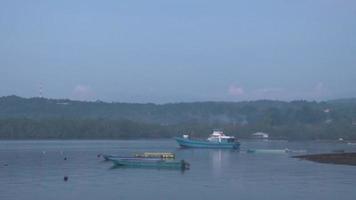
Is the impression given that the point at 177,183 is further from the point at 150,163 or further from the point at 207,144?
the point at 207,144

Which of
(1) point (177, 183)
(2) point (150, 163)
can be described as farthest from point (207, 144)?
(1) point (177, 183)

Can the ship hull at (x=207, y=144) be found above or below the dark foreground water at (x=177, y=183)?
above

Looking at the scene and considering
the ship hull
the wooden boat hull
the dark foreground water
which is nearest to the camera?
the dark foreground water

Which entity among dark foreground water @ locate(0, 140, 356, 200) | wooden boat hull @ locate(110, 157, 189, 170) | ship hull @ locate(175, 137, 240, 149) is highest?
ship hull @ locate(175, 137, 240, 149)

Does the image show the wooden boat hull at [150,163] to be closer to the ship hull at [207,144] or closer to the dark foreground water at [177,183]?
the dark foreground water at [177,183]

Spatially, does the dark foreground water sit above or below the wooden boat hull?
below

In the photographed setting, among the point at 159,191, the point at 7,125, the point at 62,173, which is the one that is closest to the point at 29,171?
the point at 62,173

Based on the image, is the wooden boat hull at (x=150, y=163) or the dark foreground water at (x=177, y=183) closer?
the dark foreground water at (x=177, y=183)

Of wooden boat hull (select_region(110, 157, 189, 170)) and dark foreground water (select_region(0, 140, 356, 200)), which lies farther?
wooden boat hull (select_region(110, 157, 189, 170))

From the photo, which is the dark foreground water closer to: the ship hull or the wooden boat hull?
the wooden boat hull

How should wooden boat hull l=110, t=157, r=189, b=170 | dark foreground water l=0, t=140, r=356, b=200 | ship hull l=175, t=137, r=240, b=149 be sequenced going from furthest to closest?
ship hull l=175, t=137, r=240, b=149
wooden boat hull l=110, t=157, r=189, b=170
dark foreground water l=0, t=140, r=356, b=200

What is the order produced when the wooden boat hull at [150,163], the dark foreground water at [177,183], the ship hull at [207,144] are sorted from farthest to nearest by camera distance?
the ship hull at [207,144] → the wooden boat hull at [150,163] → the dark foreground water at [177,183]

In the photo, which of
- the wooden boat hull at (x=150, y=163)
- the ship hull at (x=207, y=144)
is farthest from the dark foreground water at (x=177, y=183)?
the ship hull at (x=207, y=144)

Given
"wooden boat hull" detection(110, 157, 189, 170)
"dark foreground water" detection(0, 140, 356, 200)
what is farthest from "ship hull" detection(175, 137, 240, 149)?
"dark foreground water" detection(0, 140, 356, 200)
